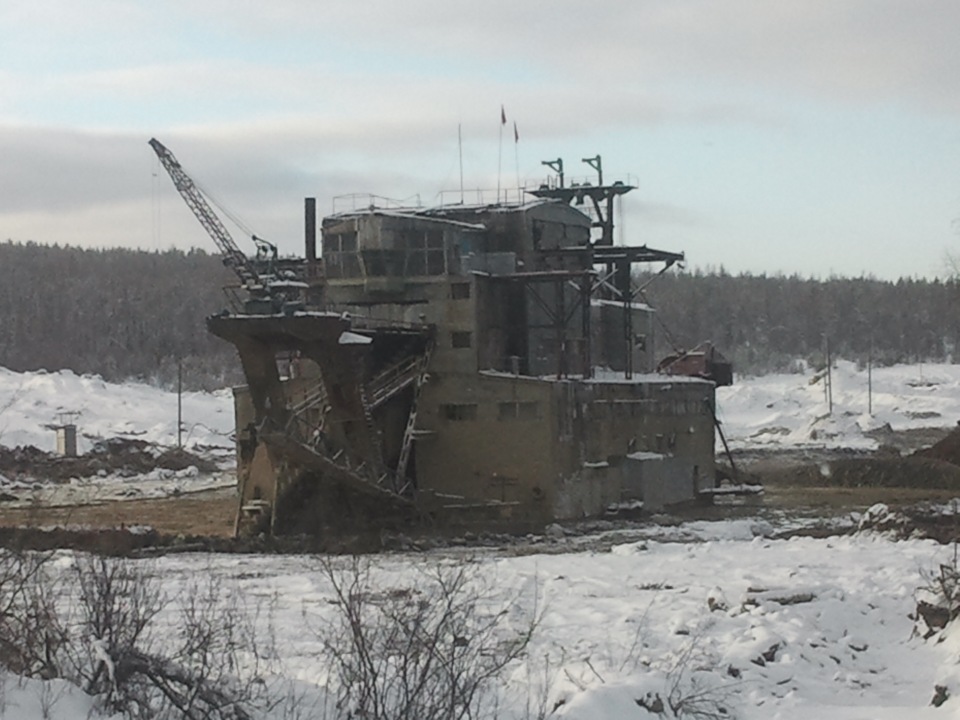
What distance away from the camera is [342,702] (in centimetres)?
1091

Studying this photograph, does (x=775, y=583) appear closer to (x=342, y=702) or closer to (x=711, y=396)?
(x=342, y=702)

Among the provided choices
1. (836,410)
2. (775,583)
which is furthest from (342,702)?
(836,410)

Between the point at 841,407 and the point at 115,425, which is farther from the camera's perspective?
the point at 841,407

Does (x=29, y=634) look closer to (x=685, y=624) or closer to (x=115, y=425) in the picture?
(x=685, y=624)

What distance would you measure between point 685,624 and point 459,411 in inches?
680

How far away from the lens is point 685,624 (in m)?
15.1

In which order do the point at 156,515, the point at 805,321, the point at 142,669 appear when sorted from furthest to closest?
the point at 805,321, the point at 156,515, the point at 142,669

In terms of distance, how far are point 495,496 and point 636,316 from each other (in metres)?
12.5

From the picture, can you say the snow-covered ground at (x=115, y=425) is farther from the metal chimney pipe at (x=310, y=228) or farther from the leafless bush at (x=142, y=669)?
the leafless bush at (x=142, y=669)

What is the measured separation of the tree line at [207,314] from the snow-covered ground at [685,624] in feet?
231

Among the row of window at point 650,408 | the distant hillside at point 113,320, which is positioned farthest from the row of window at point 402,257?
the distant hillside at point 113,320

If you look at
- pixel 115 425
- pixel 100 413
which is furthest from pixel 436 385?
pixel 100 413

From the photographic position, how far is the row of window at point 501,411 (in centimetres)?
3147

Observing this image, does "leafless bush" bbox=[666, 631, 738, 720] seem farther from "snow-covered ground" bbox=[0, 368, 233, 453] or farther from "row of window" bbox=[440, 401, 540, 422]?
"snow-covered ground" bbox=[0, 368, 233, 453]
